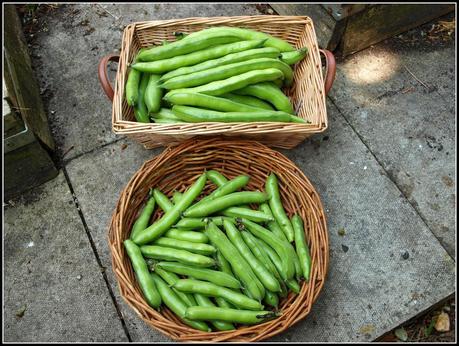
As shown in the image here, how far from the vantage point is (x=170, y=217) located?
7.22 ft

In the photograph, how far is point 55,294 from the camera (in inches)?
92.1

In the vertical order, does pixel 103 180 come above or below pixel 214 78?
below

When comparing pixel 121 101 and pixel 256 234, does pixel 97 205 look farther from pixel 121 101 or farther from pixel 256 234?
pixel 256 234

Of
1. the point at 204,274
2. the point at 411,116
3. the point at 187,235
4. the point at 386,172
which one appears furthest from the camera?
the point at 411,116

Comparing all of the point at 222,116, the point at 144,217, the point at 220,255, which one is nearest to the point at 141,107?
the point at 222,116

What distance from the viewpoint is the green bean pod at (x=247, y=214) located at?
2.19 m

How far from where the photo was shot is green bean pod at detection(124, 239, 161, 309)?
198 centimetres

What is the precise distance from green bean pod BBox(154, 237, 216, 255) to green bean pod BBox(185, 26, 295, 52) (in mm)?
1097

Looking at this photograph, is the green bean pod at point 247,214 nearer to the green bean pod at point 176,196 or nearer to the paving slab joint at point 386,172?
the green bean pod at point 176,196

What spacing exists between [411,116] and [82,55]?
2313 millimetres

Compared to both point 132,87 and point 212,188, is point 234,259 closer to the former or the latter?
point 212,188

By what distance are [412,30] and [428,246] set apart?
169 centimetres

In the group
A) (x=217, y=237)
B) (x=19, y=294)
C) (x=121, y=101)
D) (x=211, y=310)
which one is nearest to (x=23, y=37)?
(x=121, y=101)

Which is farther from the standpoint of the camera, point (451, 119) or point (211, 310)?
point (451, 119)
